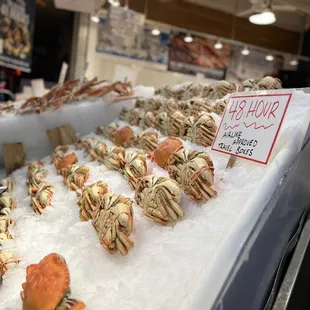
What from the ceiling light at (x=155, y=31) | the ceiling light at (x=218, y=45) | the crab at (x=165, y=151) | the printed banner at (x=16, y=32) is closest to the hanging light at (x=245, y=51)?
the ceiling light at (x=218, y=45)

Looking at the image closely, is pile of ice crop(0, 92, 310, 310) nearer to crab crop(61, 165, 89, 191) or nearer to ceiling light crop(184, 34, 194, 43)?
crab crop(61, 165, 89, 191)

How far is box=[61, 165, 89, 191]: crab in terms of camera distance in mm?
1164

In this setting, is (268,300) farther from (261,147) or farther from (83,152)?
(83,152)

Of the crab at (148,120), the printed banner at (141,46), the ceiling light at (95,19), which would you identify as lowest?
the crab at (148,120)

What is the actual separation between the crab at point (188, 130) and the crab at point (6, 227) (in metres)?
0.58

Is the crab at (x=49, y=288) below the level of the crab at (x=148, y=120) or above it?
below

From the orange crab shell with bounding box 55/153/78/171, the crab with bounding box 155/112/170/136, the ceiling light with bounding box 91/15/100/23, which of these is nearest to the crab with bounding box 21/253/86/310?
the crab with bounding box 155/112/170/136

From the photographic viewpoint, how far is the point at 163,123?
1.33 metres

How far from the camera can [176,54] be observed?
5.53 meters

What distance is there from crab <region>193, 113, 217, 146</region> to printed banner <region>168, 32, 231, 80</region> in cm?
463

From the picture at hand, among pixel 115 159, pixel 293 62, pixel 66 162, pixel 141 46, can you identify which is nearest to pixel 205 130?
pixel 115 159

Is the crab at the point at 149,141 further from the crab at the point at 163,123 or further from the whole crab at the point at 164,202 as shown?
the whole crab at the point at 164,202

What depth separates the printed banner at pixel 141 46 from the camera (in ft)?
15.6

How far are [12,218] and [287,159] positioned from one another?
0.85 m
